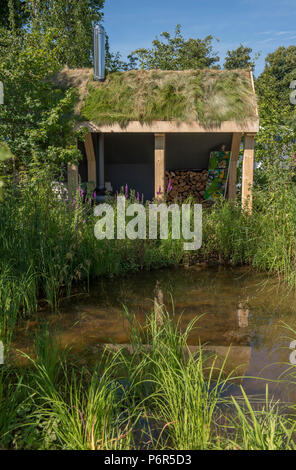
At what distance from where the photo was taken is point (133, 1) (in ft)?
52.8

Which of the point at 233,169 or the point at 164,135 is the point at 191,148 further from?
the point at 164,135

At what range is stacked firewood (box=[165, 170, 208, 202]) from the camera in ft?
37.7

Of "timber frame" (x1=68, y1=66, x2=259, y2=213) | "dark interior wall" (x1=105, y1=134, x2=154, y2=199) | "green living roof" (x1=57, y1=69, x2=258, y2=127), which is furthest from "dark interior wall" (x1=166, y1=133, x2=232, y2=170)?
"timber frame" (x1=68, y1=66, x2=259, y2=213)

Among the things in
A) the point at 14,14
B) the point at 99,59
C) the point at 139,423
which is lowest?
the point at 139,423

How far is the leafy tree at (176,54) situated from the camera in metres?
23.9

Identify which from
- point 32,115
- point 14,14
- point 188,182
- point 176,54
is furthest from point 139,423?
point 176,54

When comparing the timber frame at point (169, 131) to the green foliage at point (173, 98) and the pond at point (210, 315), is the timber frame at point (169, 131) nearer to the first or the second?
the green foliage at point (173, 98)

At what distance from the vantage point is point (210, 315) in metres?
4.62

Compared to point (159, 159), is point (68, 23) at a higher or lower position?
higher

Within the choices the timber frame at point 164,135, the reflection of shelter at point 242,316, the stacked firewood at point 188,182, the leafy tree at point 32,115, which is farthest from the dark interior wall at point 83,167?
the reflection of shelter at point 242,316

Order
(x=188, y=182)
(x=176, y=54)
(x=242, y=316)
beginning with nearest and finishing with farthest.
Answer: (x=242, y=316), (x=188, y=182), (x=176, y=54)

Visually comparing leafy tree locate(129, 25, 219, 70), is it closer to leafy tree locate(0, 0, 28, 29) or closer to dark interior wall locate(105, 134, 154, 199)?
leafy tree locate(0, 0, 28, 29)

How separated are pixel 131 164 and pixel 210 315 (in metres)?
7.78
